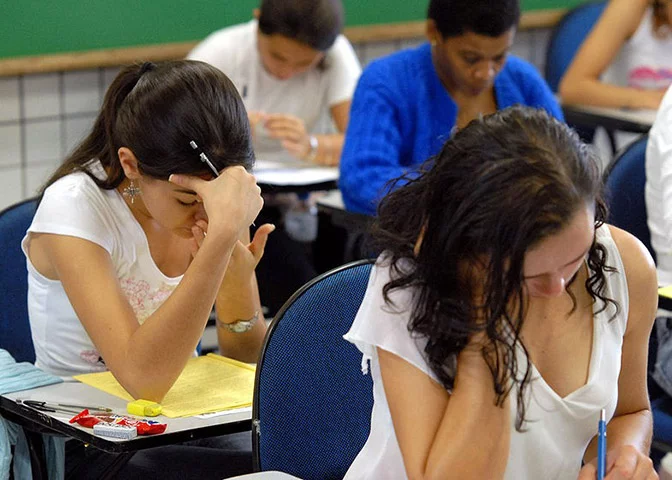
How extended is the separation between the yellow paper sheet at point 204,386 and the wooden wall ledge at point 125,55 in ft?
5.44

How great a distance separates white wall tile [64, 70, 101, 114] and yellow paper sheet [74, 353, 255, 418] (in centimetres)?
210

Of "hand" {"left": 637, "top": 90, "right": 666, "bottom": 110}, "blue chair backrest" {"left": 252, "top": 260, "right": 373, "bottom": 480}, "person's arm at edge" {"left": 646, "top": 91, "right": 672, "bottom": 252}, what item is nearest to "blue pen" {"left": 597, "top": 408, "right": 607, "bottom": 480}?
"blue chair backrest" {"left": 252, "top": 260, "right": 373, "bottom": 480}

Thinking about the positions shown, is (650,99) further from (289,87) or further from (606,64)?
(289,87)

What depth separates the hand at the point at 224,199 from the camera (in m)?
1.96

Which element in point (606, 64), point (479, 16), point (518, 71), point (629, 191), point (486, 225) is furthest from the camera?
point (606, 64)

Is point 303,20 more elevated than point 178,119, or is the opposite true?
point 178,119

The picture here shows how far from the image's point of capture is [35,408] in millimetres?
1858

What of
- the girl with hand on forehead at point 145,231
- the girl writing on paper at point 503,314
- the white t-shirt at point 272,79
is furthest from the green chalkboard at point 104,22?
the girl writing on paper at point 503,314

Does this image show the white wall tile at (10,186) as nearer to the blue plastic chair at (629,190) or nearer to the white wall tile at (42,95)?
the white wall tile at (42,95)

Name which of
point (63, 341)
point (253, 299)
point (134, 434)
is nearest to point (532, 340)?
point (134, 434)

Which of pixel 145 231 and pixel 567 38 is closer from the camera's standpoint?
pixel 145 231

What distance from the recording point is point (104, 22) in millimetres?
3967

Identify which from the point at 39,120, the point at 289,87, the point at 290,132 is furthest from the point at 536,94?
the point at 39,120

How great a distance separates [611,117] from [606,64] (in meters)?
0.32
